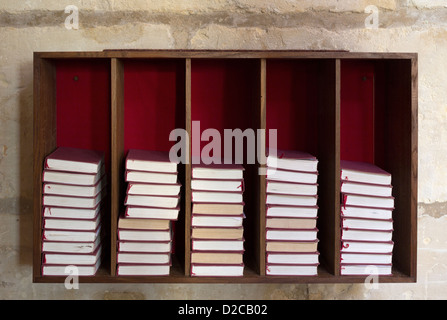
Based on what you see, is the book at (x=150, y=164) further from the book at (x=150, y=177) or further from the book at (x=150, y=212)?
the book at (x=150, y=212)

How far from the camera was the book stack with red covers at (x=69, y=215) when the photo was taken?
178cm

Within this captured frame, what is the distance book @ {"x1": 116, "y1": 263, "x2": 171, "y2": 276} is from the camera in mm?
1815

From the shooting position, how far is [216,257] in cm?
184

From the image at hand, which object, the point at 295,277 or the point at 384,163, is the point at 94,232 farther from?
the point at 384,163

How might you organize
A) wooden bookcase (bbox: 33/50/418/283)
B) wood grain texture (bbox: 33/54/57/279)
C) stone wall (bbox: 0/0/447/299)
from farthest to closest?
1. stone wall (bbox: 0/0/447/299)
2. wooden bookcase (bbox: 33/50/418/283)
3. wood grain texture (bbox: 33/54/57/279)

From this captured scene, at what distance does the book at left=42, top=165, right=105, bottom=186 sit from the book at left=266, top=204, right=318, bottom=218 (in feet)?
2.34

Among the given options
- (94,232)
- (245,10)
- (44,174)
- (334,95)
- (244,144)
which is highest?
(245,10)

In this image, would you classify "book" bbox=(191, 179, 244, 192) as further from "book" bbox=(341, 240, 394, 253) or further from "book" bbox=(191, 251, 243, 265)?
"book" bbox=(341, 240, 394, 253)

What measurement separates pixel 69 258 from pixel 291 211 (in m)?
0.90

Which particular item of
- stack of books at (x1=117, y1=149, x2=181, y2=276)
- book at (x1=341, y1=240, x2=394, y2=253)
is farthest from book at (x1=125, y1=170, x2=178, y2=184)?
book at (x1=341, y1=240, x2=394, y2=253)

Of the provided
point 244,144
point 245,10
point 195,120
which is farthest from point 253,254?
point 245,10

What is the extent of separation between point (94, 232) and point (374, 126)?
4.29ft

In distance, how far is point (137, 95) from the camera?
2053 mm

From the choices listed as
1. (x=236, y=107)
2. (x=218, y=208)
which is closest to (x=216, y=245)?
(x=218, y=208)
